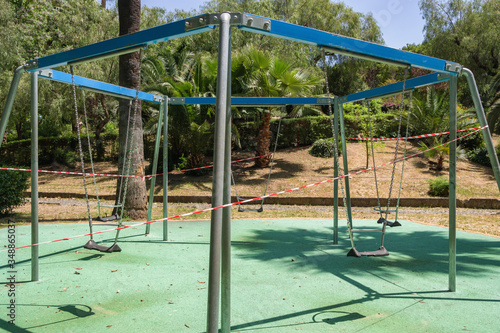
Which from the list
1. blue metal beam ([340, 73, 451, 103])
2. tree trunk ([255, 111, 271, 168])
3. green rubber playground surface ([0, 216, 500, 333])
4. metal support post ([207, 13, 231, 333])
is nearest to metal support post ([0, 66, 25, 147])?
green rubber playground surface ([0, 216, 500, 333])

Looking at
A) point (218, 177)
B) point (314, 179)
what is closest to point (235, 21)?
point (218, 177)

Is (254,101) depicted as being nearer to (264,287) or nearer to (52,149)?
(264,287)

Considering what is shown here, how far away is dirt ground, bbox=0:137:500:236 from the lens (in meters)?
8.79

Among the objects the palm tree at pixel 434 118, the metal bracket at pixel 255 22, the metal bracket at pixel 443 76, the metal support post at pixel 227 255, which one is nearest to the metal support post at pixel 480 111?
the metal bracket at pixel 443 76

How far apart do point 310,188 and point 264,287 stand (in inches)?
371

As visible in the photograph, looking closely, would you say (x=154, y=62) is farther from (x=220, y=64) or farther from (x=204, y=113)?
(x=220, y=64)

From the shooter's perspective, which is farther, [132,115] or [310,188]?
[310,188]

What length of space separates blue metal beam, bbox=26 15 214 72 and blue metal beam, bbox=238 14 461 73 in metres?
0.46

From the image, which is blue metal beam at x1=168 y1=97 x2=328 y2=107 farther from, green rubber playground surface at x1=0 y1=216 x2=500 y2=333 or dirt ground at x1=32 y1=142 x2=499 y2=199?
dirt ground at x1=32 y1=142 x2=499 y2=199

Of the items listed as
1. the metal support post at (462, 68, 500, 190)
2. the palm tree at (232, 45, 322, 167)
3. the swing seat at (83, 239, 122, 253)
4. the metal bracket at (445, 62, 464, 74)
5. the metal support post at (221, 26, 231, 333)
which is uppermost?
the palm tree at (232, 45, 322, 167)

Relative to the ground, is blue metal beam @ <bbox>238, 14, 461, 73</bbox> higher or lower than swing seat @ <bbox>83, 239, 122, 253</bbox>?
higher

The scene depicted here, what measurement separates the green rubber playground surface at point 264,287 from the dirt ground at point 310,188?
287 cm

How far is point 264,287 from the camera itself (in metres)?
3.73

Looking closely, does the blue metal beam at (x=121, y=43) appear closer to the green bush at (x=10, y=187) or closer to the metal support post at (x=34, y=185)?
the metal support post at (x=34, y=185)
